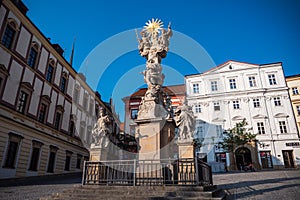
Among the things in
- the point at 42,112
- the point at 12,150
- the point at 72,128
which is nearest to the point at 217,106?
the point at 72,128

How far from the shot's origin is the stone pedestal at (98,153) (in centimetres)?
961

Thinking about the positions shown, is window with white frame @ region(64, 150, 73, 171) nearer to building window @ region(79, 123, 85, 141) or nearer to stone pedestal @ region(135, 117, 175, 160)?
building window @ region(79, 123, 85, 141)

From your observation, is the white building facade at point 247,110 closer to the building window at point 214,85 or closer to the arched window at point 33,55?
the building window at point 214,85

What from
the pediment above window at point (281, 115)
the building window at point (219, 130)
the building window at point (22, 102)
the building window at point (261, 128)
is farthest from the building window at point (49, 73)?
the pediment above window at point (281, 115)

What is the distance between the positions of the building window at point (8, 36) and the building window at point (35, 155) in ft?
30.3

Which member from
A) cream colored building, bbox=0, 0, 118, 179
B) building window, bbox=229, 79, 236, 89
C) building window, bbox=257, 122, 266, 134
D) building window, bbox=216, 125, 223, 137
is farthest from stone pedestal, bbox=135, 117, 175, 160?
building window, bbox=229, 79, 236, 89

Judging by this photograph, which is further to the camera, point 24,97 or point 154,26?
point 24,97

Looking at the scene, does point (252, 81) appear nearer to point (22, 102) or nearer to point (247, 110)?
point (247, 110)

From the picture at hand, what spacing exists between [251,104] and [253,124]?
137 inches

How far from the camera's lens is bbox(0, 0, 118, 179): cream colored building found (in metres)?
17.6

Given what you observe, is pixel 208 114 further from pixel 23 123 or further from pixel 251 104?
pixel 23 123

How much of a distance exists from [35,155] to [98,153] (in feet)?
47.4

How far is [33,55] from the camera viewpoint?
2173cm

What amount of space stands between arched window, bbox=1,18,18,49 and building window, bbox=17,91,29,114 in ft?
14.5
